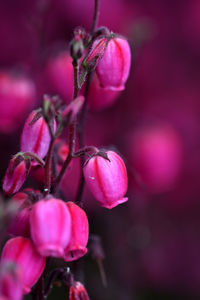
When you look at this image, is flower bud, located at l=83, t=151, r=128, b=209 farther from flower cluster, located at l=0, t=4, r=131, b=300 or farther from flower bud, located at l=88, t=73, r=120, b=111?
flower bud, located at l=88, t=73, r=120, b=111

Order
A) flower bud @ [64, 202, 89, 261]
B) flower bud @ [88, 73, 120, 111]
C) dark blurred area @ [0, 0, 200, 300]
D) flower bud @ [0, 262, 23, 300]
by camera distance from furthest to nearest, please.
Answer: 1. dark blurred area @ [0, 0, 200, 300]
2. flower bud @ [88, 73, 120, 111]
3. flower bud @ [64, 202, 89, 261]
4. flower bud @ [0, 262, 23, 300]

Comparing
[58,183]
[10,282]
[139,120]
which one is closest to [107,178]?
[58,183]

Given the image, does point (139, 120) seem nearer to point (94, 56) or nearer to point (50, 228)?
point (94, 56)

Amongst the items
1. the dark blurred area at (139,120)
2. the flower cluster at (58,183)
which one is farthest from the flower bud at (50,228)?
the dark blurred area at (139,120)

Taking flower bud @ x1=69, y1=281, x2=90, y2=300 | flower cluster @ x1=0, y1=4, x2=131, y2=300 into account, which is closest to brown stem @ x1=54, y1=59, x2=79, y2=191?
flower cluster @ x1=0, y1=4, x2=131, y2=300

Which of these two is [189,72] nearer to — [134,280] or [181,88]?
[181,88]
